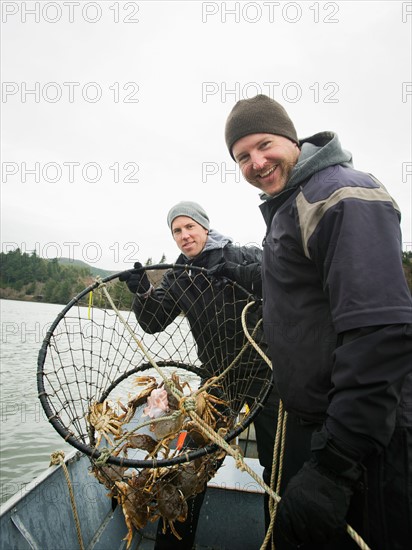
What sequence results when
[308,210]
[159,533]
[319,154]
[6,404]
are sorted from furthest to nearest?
[6,404]
[159,533]
[319,154]
[308,210]

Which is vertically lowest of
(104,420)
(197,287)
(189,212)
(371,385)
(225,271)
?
(104,420)

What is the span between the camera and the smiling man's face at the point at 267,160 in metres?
1.77

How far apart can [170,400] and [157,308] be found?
2.77 ft

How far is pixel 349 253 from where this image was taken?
1.19m

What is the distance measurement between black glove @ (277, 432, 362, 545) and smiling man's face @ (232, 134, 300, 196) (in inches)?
46.9

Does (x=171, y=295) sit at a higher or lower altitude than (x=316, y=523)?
higher

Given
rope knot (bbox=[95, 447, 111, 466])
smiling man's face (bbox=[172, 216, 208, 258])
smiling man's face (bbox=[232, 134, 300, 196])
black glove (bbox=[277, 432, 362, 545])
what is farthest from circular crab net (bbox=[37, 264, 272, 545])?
smiling man's face (bbox=[232, 134, 300, 196])

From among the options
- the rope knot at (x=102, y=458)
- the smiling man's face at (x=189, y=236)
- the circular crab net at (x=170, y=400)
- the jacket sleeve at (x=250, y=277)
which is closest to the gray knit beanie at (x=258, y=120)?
the jacket sleeve at (x=250, y=277)

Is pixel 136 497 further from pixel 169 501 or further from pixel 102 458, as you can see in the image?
pixel 102 458

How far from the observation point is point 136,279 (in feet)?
8.86

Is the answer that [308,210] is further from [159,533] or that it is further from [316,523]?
[159,533]

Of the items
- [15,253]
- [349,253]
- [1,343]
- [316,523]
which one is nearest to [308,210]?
[349,253]

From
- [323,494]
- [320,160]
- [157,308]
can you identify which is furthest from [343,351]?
[157,308]

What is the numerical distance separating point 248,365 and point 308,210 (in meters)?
1.57
